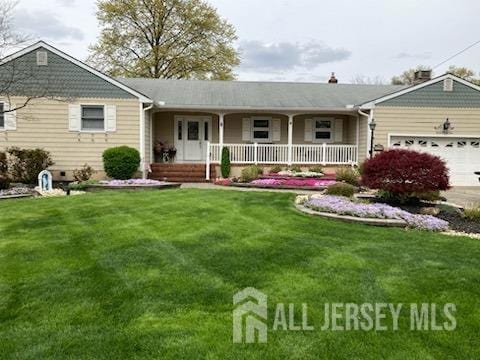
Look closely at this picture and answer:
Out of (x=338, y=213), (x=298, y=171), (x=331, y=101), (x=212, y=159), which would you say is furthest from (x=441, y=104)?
(x=338, y=213)

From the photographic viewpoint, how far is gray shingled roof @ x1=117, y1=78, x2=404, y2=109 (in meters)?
17.1

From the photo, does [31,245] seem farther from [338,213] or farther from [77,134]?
[77,134]

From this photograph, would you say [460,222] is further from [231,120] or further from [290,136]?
[231,120]

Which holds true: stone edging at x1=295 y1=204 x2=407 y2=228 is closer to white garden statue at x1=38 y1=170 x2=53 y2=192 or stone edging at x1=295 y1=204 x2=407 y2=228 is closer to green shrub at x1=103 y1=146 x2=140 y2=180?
green shrub at x1=103 y1=146 x2=140 y2=180

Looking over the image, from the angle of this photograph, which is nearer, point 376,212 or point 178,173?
point 376,212

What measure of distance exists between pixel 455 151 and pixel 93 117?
14.0 meters

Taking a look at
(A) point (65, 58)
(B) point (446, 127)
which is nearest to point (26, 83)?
(A) point (65, 58)

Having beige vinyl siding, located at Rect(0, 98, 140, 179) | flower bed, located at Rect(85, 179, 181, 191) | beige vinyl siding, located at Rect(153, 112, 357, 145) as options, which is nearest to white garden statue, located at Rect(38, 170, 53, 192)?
flower bed, located at Rect(85, 179, 181, 191)

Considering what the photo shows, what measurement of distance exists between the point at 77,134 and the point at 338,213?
1095 cm

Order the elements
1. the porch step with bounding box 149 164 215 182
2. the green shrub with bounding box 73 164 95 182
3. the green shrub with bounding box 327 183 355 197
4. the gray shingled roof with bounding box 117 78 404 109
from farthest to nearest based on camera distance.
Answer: the gray shingled roof with bounding box 117 78 404 109 → the porch step with bounding box 149 164 215 182 → the green shrub with bounding box 73 164 95 182 → the green shrub with bounding box 327 183 355 197

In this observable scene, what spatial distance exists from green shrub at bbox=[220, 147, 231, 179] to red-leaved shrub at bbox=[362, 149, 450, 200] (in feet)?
25.2

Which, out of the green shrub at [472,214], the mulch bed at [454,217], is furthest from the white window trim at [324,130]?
the green shrub at [472,214]

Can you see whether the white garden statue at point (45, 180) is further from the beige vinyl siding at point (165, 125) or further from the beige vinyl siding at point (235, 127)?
the beige vinyl siding at point (165, 125)

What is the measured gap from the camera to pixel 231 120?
727 inches
